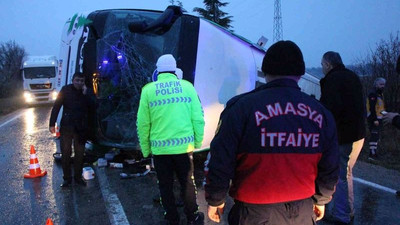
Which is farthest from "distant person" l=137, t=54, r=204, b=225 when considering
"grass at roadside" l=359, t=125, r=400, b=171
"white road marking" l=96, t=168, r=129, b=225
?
"grass at roadside" l=359, t=125, r=400, b=171

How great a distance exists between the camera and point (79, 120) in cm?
533

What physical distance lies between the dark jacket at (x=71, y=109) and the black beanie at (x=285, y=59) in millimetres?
3974

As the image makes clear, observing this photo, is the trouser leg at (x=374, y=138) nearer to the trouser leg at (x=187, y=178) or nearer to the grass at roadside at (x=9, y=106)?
the trouser leg at (x=187, y=178)

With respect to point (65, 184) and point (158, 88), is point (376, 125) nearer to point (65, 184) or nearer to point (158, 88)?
point (158, 88)

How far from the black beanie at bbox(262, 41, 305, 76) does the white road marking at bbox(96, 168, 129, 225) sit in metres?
2.82

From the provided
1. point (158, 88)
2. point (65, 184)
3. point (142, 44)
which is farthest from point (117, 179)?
point (158, 88)

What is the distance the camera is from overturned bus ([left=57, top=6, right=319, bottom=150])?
5395mm

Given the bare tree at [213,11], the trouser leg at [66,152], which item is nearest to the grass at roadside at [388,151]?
the trouser leg at [66,152]

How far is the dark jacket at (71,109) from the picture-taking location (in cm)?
526

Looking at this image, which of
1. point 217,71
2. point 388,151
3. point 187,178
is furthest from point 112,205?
point 388,151

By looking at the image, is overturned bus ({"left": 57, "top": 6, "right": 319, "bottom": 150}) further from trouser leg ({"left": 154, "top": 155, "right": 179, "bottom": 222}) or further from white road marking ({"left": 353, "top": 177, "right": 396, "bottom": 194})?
white road marking ({"left": 353, "top": 177, "right": 396, "bottom": 194})

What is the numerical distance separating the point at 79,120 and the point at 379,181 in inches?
196

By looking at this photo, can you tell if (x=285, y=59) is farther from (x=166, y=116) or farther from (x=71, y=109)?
(x=71, y=109)

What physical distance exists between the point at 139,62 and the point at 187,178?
8.89 ft
